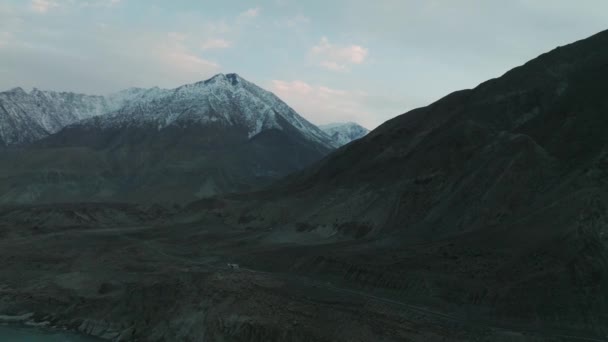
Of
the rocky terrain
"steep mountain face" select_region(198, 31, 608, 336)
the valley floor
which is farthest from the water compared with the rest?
"steep mountain face" select_region(198, 31, 608, 336)

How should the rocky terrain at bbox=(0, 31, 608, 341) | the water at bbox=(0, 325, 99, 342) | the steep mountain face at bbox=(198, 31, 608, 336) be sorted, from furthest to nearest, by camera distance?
the water at bbox=(0, 325, 99, 342)
the steep mountain face at bbox=(198, 31, 608, 336)
the rocky terrain at bbox=(0, 31, 608, 341)

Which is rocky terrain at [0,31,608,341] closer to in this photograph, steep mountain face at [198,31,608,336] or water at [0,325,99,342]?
steep mountain face at [198,31,608,336]

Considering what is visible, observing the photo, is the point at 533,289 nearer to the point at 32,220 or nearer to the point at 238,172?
the point at 32,220

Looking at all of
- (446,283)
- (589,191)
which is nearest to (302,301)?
(446,283)

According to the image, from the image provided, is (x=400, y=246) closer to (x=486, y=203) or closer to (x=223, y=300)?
(x=486, y=203)

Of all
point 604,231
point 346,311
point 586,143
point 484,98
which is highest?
point 484,98

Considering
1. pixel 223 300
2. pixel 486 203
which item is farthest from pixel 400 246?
pixel 223 300

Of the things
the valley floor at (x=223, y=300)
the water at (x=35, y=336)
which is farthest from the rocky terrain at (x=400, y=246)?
the water at (x=35, y=336)

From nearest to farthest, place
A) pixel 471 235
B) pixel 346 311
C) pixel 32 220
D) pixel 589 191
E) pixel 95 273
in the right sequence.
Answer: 1. pixel 346 311
2. pixel 589 191
3. pixel 471 235
4. pixel 95 273
5. pixel 32 220
